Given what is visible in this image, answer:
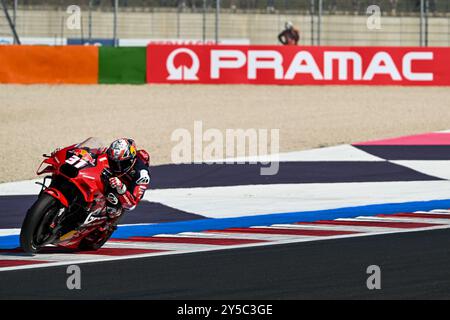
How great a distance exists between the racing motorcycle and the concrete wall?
18.9 metres

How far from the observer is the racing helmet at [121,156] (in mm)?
9688

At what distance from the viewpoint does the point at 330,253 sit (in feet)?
32.1

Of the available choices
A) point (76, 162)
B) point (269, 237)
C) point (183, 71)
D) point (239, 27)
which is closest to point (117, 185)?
point (76, 162)

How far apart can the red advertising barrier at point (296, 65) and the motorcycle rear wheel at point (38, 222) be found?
16.8 metres

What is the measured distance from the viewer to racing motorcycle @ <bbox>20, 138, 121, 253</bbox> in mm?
9258

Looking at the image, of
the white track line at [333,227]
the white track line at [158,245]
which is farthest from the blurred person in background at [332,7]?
the white track line at [158,245]

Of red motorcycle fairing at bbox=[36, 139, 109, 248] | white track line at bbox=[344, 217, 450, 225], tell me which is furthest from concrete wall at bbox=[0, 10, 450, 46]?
red motorcycle fairing at bbox=[36, 139, 109, 248]

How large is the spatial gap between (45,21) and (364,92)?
1038 centimetres

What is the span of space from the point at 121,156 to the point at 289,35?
60.9 ft

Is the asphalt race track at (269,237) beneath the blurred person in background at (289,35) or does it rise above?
beneath

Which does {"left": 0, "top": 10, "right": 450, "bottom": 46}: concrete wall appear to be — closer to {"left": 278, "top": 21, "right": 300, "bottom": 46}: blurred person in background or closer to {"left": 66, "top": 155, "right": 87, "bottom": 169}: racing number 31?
{"left": 278, "top": 21, "right": 300, "bottom": 46}: blurred person in background

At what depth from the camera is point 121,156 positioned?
968 cm

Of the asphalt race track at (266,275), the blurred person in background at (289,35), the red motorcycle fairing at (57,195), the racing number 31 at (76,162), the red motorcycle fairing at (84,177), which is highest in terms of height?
the blurred person in background at (289,35)

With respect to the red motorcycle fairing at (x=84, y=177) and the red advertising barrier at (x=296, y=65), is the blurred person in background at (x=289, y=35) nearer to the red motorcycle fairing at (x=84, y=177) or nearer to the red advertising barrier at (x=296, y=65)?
the red advertising barrier at (x=296, y=65)
